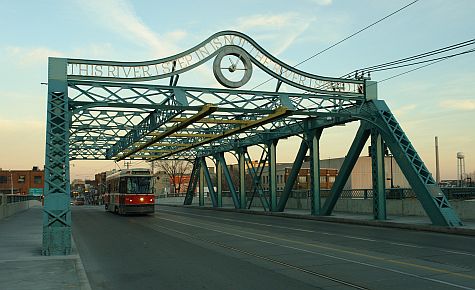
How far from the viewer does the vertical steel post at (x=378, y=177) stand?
27.8 m

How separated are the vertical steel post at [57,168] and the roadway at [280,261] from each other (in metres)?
0.94

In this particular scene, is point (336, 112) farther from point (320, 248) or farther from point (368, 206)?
point (320, 248)

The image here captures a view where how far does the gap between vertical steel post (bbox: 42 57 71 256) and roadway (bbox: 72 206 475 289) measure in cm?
94

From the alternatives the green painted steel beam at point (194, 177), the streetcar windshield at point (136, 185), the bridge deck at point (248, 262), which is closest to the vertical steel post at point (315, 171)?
the bridge deck at point (248, 262)

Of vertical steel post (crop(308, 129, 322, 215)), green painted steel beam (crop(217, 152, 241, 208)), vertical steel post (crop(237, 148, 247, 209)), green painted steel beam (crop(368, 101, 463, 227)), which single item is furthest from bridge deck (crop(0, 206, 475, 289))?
green painted steel beam (crop(217, 152, 241, 208))

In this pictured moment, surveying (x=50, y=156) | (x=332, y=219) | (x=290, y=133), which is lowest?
(x=332, y=219)

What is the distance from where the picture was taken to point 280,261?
13.2 metres

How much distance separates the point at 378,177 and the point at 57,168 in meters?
17.3

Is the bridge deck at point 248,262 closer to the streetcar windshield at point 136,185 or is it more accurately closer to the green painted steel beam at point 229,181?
the streetcar windshield at point 136,185

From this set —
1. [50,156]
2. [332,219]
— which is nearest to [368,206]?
[332,219]

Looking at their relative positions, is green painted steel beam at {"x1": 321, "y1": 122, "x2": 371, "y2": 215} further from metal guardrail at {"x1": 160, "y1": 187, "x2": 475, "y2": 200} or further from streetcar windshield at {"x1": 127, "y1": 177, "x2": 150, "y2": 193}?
streetcar windshield at {"x1": 127, "y1": 177, "x2": 150, "y2": 193}

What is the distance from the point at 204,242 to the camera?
18.4 metres

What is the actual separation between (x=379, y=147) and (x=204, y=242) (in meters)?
13.9


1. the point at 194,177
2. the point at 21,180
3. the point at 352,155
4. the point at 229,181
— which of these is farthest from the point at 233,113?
the point at 21,180
